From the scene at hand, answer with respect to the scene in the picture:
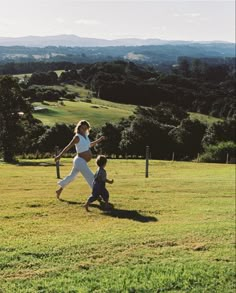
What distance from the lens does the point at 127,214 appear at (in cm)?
1175

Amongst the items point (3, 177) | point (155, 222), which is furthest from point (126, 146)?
point (155, 222)

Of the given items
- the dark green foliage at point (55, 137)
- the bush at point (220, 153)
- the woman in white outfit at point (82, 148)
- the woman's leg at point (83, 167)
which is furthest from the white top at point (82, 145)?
the bush at point (220, 153)

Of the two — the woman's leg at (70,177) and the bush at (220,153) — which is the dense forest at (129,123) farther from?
the woman's leg at (70,177)

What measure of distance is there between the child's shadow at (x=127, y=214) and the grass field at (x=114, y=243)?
27mm

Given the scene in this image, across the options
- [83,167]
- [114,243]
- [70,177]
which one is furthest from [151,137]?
[114,243]

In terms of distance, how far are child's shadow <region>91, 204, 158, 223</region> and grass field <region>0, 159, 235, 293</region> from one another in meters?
0.03

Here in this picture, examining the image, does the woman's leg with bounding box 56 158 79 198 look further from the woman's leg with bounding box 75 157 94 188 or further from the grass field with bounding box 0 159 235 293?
the grass field with bounding box 0 159 235 293

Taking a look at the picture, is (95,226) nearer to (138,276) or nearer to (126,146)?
(138,276)

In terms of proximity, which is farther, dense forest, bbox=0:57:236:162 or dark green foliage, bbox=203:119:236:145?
dark green foliage, bbox=203:119:236:145

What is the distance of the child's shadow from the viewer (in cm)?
1145

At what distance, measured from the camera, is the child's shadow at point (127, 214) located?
11.5 m

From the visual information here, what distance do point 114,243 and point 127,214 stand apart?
8.03 ft

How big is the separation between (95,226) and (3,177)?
5.61 metres

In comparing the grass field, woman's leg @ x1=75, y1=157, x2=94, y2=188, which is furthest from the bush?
woman's leg @ x1=75, y1=157, x2=94, y2=188
